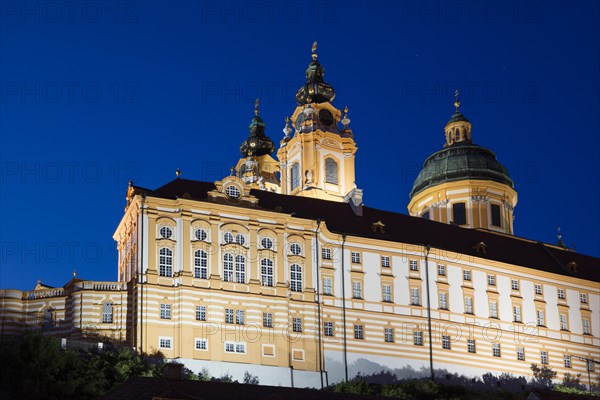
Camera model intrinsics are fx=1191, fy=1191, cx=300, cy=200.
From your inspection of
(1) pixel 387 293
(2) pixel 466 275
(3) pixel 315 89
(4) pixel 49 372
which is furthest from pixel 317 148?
(4) pixel 49 372

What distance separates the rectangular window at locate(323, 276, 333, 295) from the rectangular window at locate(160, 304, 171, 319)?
12.4m

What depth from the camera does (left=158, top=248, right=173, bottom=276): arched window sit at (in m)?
78.8

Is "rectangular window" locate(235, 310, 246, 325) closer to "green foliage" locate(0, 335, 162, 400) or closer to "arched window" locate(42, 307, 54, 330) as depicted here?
"green foliage" locate(0, 335, 162, 400)

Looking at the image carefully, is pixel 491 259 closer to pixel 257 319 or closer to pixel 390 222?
pixel 390 222

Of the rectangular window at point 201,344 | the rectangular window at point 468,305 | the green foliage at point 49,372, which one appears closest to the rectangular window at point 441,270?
the rectangular window at point 468,305

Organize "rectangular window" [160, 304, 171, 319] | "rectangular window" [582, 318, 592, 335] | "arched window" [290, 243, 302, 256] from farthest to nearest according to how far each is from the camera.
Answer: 1. "rectangular window" [582, 318, 592, 335]
2. "arched window" [290, 243, 302, 256]
3. "rectangular window" [160, 304, 171, 319]

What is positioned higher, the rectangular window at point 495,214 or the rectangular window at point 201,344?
the rectangular window at point 495,214

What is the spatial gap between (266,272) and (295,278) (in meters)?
2.58

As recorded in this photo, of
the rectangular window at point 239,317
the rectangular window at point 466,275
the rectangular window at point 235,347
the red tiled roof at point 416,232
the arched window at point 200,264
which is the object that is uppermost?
the red tiled roof at point 416,232

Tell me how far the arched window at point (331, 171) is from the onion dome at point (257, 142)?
1662 centimetres

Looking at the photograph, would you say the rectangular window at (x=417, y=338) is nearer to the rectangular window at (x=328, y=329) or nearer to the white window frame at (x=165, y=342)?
the rectangular window at (x=328, y=329)

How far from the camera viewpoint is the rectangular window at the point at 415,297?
88.4m

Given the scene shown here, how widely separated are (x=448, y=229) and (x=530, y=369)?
44.8 feet

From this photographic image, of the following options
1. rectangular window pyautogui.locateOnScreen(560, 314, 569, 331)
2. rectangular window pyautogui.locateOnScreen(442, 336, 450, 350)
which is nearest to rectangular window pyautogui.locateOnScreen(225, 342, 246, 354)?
rectangular window pyautogui.locateOnScreen(442, 336, 450, 350)
